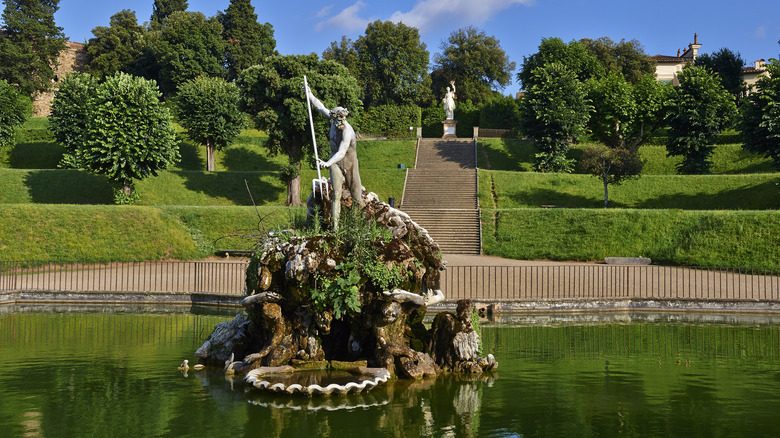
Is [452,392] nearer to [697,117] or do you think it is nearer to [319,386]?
[319,386]

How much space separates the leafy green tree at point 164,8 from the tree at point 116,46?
765 cm

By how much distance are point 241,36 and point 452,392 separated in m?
91.8

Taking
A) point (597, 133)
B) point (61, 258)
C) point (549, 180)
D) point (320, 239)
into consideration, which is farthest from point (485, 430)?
point (597, 133)

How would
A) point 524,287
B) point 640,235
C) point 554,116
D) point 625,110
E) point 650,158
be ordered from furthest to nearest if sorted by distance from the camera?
1. point 650,158
2. point 625,110
3. point 554,116
4. point 640,235
5. point 524,287

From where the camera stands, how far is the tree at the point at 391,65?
291ft

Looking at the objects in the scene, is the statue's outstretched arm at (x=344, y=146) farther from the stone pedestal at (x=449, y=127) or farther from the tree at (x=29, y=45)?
the tree at (x=29, y=45)

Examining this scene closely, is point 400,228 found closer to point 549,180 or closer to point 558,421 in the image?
point 558,421

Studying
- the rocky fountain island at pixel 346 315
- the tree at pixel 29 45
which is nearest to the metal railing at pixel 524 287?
the rocky fountain island at pixel 346 315

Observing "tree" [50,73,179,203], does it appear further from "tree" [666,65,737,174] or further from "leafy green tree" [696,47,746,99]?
"leafy green tree" [696,47,746,99]

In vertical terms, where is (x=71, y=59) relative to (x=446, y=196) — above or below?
above

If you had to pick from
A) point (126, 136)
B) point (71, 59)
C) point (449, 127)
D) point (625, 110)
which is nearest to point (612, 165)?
point (625, 110)

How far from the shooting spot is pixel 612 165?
45844 millimetres

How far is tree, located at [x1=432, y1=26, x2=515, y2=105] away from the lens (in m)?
94.1

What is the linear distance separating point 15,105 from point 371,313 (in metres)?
60.4
